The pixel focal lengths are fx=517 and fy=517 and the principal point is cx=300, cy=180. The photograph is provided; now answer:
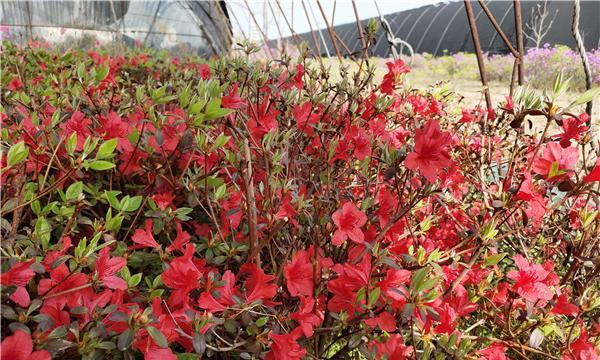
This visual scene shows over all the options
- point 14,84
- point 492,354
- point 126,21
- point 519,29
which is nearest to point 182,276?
point 492,354

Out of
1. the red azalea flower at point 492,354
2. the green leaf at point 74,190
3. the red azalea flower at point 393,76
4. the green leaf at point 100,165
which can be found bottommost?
the red azalea flower at point 492,354

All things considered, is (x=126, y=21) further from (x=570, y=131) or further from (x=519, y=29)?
(x=570, y=131)

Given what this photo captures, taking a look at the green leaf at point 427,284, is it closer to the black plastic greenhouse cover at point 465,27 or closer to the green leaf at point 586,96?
the green leaf at point 586,96

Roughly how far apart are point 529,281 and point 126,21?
14888 millimetres

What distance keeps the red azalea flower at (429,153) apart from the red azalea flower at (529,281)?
1.02ft

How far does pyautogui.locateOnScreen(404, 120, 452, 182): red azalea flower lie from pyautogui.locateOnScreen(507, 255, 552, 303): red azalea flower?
312mm

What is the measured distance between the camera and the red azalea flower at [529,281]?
104 cm

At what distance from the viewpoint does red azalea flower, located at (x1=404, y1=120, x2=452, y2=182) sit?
0.89 meters

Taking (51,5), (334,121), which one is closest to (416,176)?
(334,121)

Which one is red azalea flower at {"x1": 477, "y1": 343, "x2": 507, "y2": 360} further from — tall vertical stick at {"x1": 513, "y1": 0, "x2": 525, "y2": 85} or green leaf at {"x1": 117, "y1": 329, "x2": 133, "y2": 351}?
tall vertical stick at {"x1": 513, "y1": 0, "x2": 525, "y2": 85}

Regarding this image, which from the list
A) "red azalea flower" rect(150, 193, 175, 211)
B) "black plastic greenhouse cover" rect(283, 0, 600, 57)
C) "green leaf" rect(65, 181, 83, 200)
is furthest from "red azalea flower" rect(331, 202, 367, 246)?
"black plastic greenhouse cover" rect(283, 0, 600, 57)

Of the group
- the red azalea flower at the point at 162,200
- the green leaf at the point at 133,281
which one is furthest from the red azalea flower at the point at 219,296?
the red azalea flower at the point at 162,200

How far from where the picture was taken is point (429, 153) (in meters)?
0.89

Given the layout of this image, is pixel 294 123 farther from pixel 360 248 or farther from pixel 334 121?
pixel 360 248
